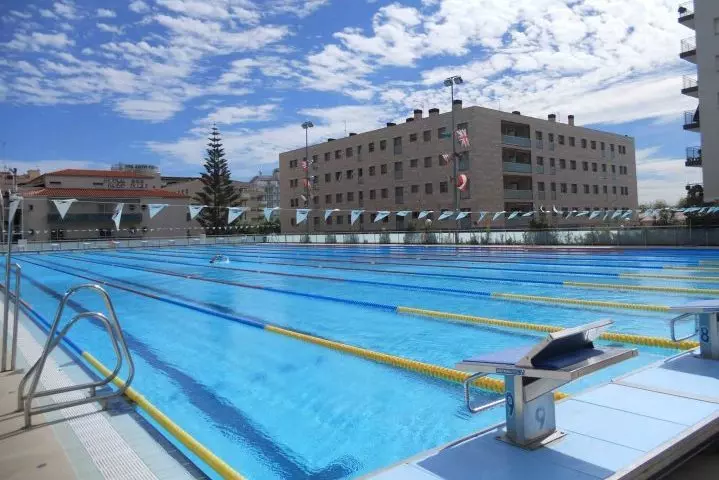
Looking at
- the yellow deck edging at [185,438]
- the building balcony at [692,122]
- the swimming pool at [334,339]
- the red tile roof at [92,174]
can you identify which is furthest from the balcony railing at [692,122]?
the red tile roof at [92,174]

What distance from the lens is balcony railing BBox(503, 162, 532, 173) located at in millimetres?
42500

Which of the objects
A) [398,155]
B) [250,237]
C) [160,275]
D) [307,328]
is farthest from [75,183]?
[307,328]

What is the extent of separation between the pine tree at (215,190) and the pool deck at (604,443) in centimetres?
5659

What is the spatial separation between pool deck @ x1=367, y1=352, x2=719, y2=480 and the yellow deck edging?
1.14 m

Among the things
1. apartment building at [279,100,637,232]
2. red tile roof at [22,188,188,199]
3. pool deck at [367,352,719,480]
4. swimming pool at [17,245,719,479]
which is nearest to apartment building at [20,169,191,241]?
red tile roof at [22,188,188,199]

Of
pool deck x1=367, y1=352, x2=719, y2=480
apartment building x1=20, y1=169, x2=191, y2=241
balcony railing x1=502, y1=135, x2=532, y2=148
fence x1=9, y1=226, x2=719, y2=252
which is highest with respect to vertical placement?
balcony railing x1=502, y1=135, x2=532, y2=148

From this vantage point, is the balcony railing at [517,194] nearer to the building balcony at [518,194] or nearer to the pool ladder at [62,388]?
the building balcony at [518,194]

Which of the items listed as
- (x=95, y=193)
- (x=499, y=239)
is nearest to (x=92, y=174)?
(x=95, y=193)

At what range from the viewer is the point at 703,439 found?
9.95 ft

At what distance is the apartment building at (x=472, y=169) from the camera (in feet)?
134

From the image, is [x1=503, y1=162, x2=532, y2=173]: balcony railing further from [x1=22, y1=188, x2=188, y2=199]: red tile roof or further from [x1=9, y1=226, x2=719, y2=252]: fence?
[x1=22, y1=188, x2=188, y2=199]: red tile roof

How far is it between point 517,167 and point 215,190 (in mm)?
33977

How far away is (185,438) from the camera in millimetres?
3844

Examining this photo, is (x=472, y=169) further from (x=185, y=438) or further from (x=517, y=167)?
(x=185, y=438)
